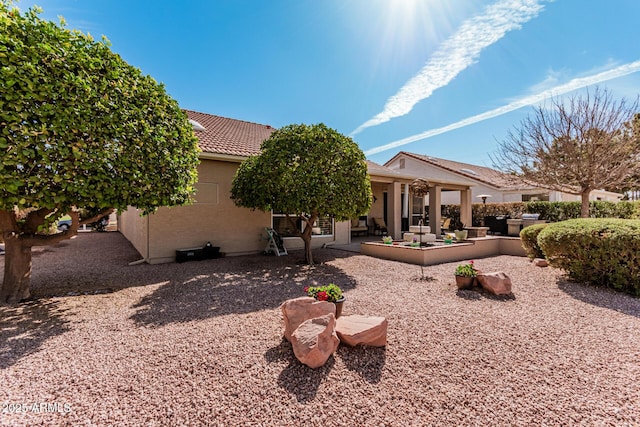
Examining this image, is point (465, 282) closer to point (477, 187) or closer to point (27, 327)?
point (27, 327)

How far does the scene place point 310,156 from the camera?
6953mm

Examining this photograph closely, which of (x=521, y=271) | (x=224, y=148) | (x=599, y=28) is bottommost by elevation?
(x=521, y=271)

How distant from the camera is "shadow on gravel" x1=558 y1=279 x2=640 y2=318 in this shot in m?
4.59

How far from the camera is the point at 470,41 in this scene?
26.9 ft

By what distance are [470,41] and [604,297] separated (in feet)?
25.0

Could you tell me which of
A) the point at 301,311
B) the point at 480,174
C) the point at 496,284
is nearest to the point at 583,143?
the point at 496,284

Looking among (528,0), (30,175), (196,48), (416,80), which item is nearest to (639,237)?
(528,0)

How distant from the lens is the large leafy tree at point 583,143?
966 cm

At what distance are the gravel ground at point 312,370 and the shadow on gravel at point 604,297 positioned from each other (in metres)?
0.05

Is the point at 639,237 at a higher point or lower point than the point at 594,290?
higher

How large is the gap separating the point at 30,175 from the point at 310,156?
511 centimetres

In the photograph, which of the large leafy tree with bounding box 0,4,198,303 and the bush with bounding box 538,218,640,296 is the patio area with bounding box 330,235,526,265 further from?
the large leafy tree with bounding box 0,4,198,303

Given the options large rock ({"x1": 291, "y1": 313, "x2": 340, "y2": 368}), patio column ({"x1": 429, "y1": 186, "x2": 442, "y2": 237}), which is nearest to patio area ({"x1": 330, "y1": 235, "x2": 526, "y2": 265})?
patio column ({"x1": 429, "y1": 186, "x2": 442, "y2": 237})

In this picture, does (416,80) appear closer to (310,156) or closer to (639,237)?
(310,156)
